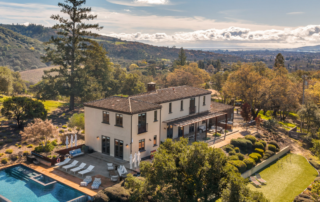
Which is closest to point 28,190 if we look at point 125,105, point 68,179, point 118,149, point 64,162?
point 68,179

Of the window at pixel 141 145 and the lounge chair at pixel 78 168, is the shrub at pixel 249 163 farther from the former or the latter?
the lounge chair at pixel 78 168

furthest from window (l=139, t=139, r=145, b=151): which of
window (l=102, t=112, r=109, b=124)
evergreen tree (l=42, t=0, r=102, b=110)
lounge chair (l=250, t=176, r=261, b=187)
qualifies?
evergreen tree (l=42, t=0, r=102, b=110)

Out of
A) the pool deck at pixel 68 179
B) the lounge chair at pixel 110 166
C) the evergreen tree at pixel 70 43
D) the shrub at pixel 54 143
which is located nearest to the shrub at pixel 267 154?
the lounge chair at pixel 110 166

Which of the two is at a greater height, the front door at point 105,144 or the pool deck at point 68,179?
the front door at point 105,144

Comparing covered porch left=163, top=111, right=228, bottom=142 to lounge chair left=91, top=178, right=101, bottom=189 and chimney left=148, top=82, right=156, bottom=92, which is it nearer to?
chimney left=148, top=82, right=156, bottom=92

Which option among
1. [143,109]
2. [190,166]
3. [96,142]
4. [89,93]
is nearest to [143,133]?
[143,109]

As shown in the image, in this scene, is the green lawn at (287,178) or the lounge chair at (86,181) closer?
the lounge chair at (86,181)
